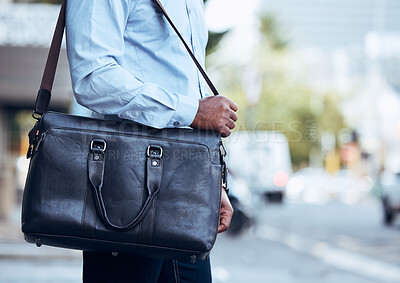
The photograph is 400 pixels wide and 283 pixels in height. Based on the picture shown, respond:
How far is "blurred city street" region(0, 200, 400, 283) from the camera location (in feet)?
23.2

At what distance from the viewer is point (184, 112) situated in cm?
187

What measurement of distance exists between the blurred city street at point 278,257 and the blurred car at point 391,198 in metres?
1.93

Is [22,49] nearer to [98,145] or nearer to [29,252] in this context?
[29,252]

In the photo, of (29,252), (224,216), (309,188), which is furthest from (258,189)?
(309,188)

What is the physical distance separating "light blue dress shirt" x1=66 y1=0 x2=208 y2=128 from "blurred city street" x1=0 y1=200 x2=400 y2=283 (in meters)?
4.72

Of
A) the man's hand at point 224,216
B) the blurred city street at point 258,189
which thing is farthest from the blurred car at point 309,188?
the man's hand at point 224,216

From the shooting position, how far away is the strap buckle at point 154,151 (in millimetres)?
1787

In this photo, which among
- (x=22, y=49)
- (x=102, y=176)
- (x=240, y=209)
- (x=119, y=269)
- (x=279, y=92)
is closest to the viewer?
(x=102, y=176)

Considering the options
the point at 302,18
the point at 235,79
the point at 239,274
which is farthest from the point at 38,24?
the point at 302,18

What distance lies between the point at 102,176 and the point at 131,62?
35 centimetres

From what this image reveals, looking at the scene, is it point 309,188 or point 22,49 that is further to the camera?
point 309,188

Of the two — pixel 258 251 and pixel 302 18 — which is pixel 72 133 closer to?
pixel 258 251

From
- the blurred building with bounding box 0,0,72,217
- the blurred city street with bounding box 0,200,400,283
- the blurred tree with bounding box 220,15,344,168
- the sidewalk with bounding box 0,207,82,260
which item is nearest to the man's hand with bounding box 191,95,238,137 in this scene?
Answer: the blurred city street with bounding box 0,200,400,283

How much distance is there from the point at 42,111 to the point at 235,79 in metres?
47.0
